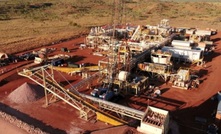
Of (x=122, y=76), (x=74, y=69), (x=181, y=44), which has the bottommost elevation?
(x=74, y=69)

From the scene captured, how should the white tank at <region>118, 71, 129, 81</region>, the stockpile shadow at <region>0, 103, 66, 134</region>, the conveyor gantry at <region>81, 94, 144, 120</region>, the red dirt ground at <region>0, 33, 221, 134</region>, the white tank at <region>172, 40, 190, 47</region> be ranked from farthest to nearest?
the white tank at <region>172, 40, 190, 47</region>, the white tank at <region>118, 71, 129, 81</region>, the red dirt ground at <region>0, 33, 221, 134</region>, the conveyor gantry at <region>81, 94, 144, 120</region>, the stockpile shadow at <region>0, 103, 66, 134</region>

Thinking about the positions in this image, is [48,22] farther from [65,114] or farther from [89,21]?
[65,114]

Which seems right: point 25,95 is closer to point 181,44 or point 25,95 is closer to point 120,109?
point 120,109

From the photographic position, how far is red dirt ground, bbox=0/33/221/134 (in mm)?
19125

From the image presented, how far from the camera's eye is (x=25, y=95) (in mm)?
A: 23344

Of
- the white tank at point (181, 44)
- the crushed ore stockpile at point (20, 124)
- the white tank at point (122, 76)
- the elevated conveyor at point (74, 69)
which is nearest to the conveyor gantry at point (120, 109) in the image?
the white tank at point (122, 76)

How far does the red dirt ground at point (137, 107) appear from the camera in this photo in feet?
62.7

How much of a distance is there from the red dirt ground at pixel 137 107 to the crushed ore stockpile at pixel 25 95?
0.60 meters

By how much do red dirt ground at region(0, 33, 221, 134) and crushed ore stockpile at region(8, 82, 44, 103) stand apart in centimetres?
60

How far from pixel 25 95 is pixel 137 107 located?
10989mm

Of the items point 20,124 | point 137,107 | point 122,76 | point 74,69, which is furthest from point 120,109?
point 74,69

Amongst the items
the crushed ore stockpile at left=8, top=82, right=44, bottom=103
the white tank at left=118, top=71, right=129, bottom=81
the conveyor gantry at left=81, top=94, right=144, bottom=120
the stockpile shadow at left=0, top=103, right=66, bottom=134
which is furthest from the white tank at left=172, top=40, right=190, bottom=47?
the stockpile shadow at left=0, top=103, right=66, bottom=134

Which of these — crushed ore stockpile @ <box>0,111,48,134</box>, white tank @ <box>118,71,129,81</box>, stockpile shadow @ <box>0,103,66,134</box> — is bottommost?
stockpile shadow @ <box>0,103,66,134</box>

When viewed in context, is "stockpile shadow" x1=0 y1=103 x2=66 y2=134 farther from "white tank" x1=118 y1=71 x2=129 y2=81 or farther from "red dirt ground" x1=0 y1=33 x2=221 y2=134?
"white tank" x1=118 y1=71 x2=129 y2=81
